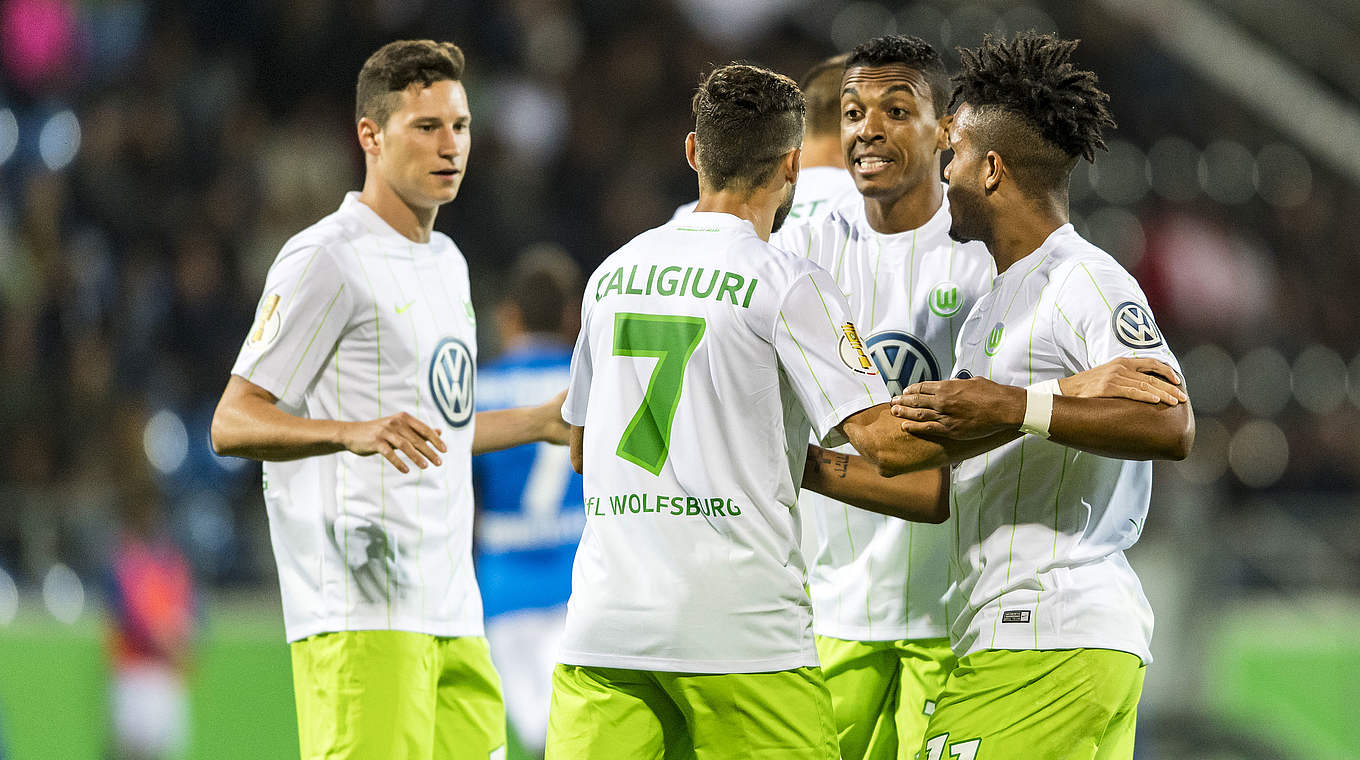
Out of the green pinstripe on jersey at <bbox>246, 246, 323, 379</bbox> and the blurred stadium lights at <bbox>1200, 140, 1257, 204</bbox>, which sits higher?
the blurred stadium lights at <bbox>1200, 140, 1257, 204</bbox>

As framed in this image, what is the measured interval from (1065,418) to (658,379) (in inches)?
34.5

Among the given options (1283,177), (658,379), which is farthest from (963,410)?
(1283,177)

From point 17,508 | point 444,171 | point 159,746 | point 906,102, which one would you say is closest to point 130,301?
point 17,508

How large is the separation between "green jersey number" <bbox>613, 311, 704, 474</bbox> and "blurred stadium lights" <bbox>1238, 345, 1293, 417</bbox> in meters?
8.76

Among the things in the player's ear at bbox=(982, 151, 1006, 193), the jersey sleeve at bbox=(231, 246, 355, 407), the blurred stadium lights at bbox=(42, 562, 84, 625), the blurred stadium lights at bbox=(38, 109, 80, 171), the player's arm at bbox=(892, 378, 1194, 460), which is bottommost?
the blurred stadium lights at bbox=(42, 562, 84, 625)

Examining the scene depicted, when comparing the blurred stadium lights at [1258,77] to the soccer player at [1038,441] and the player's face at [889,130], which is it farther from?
the soccer player at [1038,441]

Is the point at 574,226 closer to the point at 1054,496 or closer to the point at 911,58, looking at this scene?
the point at 911,58

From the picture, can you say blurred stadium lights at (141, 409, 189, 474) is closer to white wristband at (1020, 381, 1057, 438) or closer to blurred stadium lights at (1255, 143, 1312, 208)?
white wristband at (1020, 381, 1057, 438)

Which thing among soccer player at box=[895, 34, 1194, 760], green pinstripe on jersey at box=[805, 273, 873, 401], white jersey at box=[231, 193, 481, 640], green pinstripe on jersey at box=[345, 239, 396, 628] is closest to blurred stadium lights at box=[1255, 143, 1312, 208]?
soccer player at box=[895, 34, 1194, 760]

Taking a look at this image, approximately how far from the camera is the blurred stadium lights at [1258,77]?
41.1 feet

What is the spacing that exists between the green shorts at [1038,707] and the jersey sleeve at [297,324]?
191cm

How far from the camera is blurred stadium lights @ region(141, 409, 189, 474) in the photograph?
8.59m

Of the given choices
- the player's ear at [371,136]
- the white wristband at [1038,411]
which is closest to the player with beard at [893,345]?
the white wristband at [1038,411]

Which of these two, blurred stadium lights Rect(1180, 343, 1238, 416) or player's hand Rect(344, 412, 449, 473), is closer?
player's hand Rect(344, 412, 449, 473)
